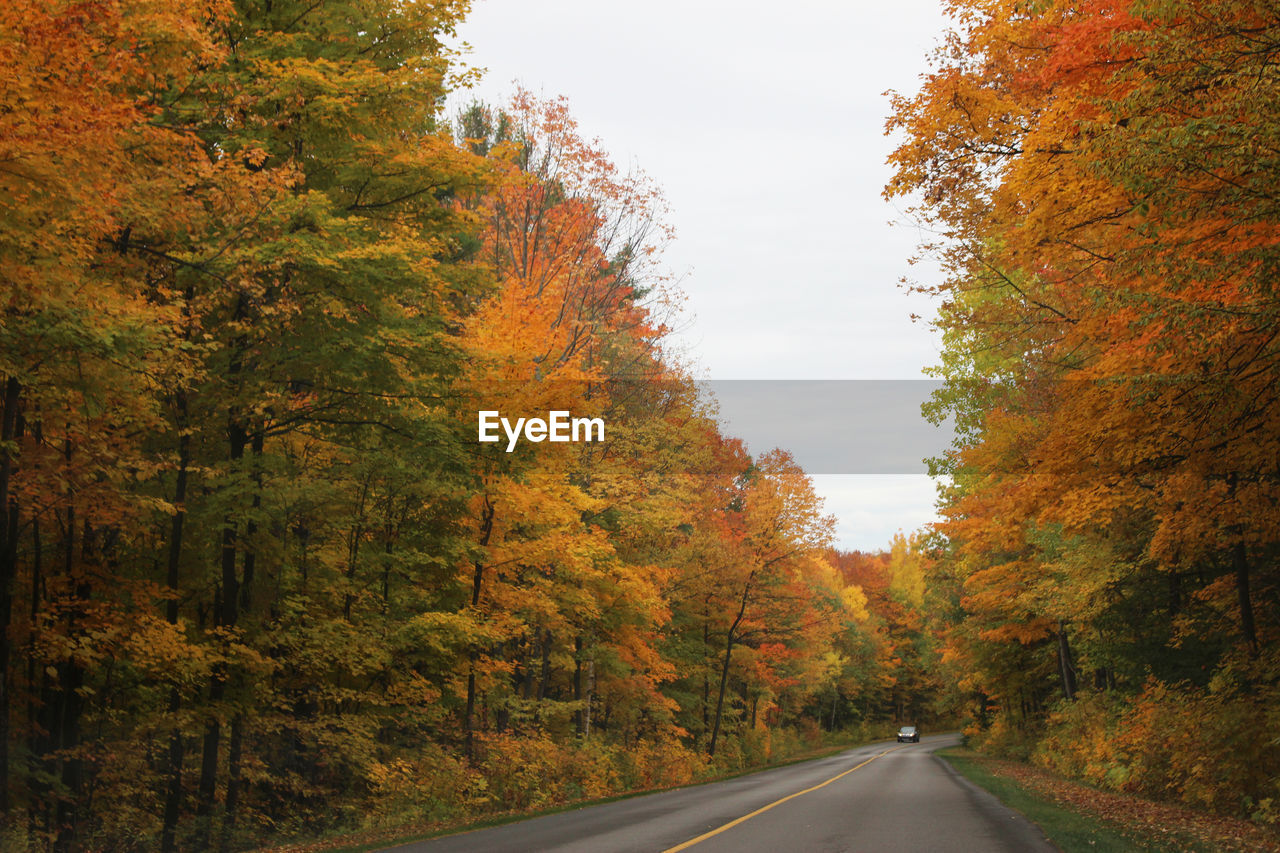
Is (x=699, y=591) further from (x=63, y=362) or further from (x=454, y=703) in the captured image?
(x=63, y=362)

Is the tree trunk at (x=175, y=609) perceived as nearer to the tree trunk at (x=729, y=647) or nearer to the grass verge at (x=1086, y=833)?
the grass verge at (x=1086, y=833)

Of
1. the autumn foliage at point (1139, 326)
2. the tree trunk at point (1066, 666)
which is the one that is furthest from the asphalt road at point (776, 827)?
the tree trunk at point (1066, 666)

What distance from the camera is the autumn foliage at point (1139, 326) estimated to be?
8023 millimetres

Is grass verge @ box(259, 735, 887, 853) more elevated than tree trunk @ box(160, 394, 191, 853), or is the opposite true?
tree trunk @ box(160, 394, 191, 853)

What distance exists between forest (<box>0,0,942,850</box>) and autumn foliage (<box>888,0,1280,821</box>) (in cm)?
728

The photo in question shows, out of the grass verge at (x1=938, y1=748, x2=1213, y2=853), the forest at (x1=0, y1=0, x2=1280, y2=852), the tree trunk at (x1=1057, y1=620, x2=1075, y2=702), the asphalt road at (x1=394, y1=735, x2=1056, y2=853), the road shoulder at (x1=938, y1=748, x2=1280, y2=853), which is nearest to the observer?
the forest at (x1=0, y1=0, x2=1280, y2=852)

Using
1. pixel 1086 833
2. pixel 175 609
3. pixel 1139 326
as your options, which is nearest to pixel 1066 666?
pixel 1086 833

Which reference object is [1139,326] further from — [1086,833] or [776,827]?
[776,827]

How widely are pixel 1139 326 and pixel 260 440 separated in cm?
1211

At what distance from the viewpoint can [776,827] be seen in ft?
37.0

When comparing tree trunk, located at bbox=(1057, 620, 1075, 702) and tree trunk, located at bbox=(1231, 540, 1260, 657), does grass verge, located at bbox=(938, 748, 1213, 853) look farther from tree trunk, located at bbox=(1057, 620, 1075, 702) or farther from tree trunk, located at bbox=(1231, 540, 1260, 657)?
tree trunk, located at bbox=(1057, 620, 1075, 702)

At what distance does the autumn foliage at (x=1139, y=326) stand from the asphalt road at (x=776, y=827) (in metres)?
3.99

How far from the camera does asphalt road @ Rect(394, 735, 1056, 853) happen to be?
9.59 m

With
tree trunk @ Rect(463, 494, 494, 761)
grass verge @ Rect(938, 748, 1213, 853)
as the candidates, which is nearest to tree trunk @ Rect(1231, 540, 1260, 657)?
grass verge @ Rect(938, 748, 1213, 853)
